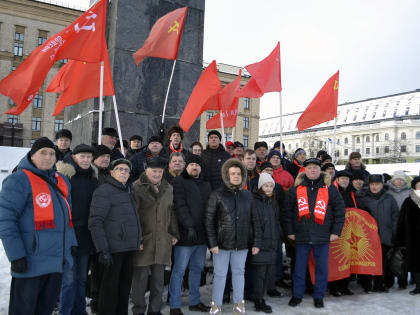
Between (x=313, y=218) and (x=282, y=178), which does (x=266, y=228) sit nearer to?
(x=313, y=218)

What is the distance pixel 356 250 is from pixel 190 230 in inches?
101

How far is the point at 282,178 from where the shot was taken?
5340 millimetres

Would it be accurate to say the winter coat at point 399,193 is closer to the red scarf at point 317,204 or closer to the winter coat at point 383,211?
the winter coat at point 383,211

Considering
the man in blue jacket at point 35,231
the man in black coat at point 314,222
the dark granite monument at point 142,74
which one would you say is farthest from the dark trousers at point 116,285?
the dark granite monument at point 142,74

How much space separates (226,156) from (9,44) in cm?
3604

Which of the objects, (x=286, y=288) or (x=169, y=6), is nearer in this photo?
(x=286, y=288)

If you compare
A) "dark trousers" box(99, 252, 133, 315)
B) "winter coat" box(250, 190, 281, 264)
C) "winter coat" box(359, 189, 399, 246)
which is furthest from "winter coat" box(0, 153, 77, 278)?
"winter coat" box(359, 189, 399, 246)

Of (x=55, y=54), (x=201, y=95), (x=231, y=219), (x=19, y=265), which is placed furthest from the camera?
(x=201, y=95)

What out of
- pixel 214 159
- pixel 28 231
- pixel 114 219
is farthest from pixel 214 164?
pixel 28 231

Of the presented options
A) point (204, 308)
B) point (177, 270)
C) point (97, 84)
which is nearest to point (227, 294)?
point (204, 308)

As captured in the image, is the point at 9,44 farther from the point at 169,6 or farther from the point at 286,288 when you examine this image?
the point at 286,288

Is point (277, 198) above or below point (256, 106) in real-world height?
below

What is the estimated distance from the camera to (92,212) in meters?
3.23

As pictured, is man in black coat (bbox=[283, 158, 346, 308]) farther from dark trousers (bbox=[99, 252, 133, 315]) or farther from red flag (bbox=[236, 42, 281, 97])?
red flag (bbox=[236, 42, 281, 97])
